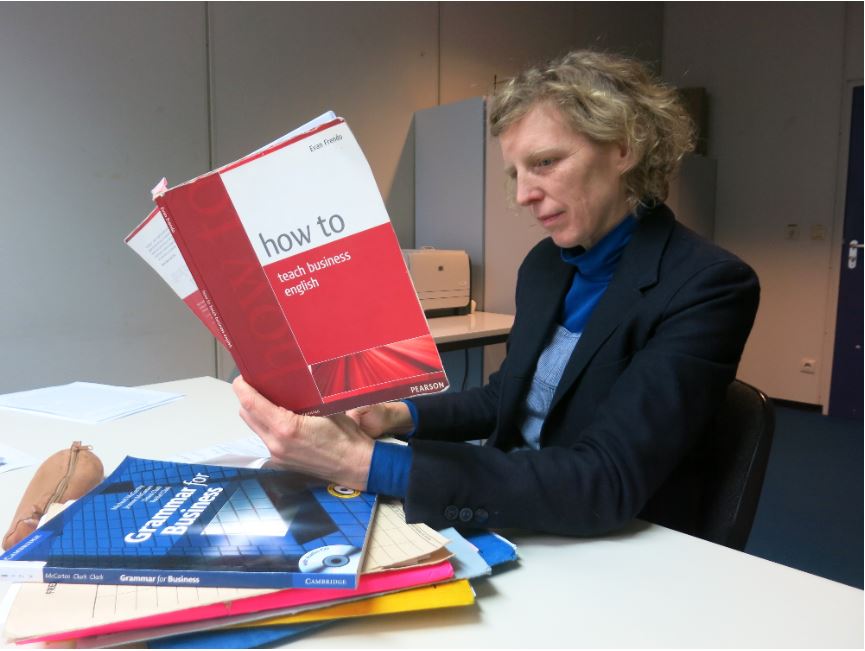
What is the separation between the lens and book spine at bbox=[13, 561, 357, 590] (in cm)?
52

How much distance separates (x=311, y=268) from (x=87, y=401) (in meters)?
1.02

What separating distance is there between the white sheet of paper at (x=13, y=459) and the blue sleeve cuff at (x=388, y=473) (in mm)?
618

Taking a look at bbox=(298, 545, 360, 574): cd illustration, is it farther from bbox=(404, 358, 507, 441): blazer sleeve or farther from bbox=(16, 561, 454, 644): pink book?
bbox=(404, 358, 507, 441): blazer sleeve

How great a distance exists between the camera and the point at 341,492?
0.71m

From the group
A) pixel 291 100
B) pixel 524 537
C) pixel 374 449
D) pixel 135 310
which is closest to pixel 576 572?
pixel 524 537

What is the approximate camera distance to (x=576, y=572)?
0.65 metres

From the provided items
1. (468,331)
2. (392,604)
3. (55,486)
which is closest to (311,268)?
(392,604)

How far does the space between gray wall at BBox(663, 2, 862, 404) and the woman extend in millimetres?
3690

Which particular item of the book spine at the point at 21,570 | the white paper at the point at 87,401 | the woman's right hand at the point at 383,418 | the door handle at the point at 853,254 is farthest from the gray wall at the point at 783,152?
the book spine at the point at 21,570

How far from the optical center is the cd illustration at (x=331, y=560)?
531mm

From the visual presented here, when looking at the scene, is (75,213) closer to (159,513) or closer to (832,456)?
(159,513)

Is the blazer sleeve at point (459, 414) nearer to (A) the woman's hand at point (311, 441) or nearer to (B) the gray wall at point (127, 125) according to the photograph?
(A) the woman's hand at point (311, 441)

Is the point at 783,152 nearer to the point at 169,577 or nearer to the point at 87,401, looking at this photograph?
the point at 87,401

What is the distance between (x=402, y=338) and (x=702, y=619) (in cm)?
38
